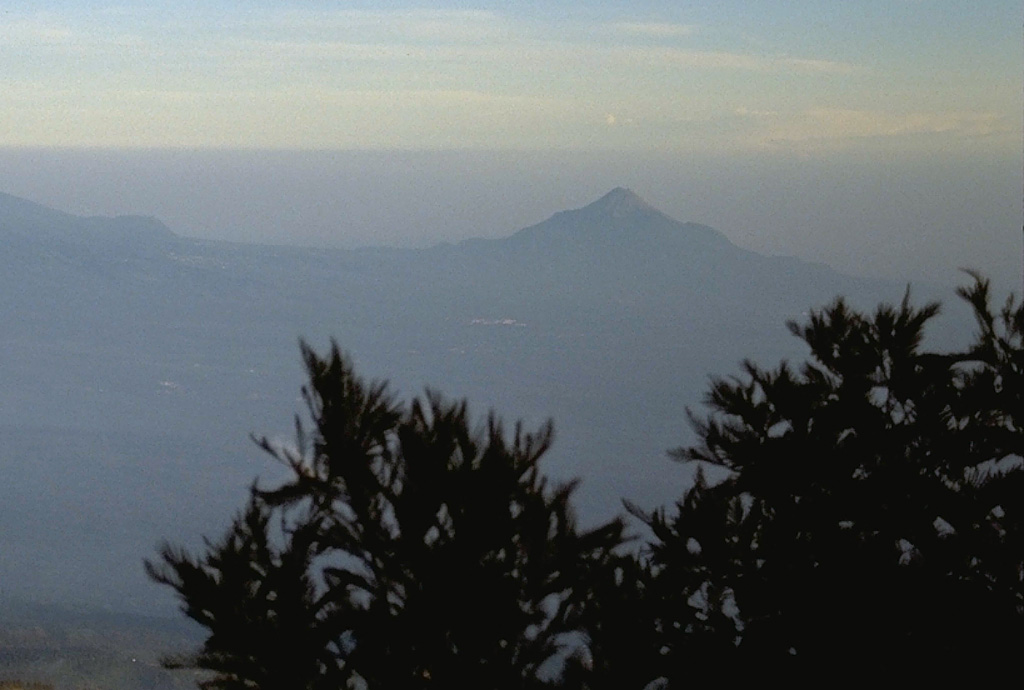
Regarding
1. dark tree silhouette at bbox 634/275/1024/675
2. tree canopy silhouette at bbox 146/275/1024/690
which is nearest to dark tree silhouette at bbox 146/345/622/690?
tree canopy silhouette at bbox 146/275/1024/690

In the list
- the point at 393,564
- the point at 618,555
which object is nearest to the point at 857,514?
the point at 618,555

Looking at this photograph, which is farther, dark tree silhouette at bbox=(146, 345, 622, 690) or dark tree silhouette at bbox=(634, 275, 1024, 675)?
dark tree silhouette at bbox=(634, 275, 1024, 675)

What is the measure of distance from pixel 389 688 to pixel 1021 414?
182 inches

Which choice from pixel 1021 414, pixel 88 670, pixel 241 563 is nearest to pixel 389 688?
pixel 241 563

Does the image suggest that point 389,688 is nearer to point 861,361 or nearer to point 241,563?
point 241,563

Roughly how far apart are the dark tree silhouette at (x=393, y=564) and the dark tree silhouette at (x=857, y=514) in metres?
0.99

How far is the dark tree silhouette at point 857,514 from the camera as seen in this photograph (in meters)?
7.30

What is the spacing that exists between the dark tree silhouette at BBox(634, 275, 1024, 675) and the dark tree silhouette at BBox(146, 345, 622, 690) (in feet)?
3.24

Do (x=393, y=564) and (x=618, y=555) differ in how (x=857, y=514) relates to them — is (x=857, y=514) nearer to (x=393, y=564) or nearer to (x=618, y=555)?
(x=618, y=555)

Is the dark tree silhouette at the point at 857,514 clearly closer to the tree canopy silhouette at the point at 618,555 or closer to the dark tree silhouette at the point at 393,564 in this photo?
the tree canopy silhouette at the point at 618,555

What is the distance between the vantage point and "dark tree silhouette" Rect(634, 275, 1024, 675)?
730 centimetres

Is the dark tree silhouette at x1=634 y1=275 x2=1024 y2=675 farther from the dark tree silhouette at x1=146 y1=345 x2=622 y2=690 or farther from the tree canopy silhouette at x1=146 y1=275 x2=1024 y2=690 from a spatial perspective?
the dark tree silhouette at x1=146 y1=345 x2=622 y2=690

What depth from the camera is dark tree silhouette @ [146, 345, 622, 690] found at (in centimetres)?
644

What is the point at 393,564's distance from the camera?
6.68 metres
